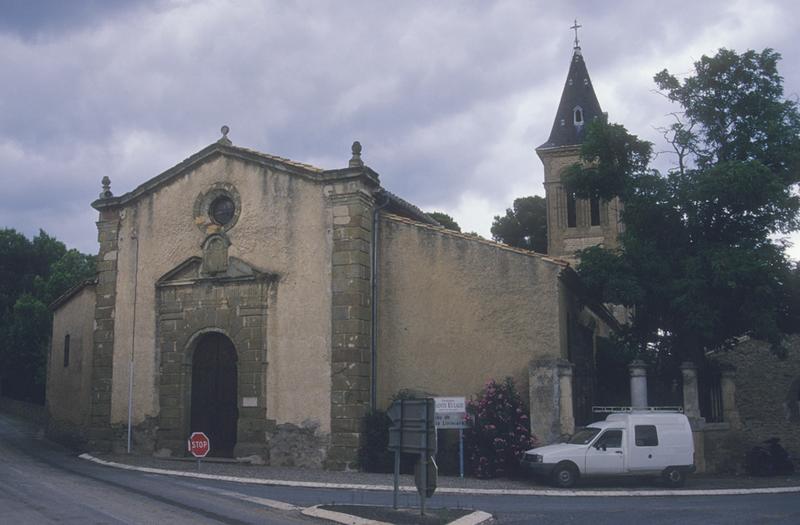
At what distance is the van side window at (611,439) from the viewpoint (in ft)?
54.0

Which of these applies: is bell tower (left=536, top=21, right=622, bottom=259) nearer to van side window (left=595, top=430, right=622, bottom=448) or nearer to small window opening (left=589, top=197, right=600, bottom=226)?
small window opening (left=589, top=197, right=600, bottom=226)

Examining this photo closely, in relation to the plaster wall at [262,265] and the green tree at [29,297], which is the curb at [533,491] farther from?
the green tree at [29,297]

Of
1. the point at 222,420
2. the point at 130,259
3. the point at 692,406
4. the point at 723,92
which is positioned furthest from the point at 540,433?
the point at 130,259

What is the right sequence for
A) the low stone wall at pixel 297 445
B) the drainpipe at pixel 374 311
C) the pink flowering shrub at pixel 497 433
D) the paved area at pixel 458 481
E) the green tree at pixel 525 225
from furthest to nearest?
1. the green tree at pixel 525 225
2. the drainpipe at pixel 374 311
3. the low stone wall at pixel 297 445
4. the pink flowering shrub at pixel 497 433
5. the paved area at pixel 458 481

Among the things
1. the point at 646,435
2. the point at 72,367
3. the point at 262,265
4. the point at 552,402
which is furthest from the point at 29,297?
the point at 646,435

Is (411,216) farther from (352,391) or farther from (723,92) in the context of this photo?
(723,92)

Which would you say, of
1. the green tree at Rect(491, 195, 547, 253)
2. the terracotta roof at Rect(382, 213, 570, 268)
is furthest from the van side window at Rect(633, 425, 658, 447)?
the green tree at Rect(491, 195, 547, 253)

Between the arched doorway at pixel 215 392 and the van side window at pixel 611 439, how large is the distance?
872cm

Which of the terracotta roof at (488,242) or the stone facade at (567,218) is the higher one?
the stone facade at (567,218)

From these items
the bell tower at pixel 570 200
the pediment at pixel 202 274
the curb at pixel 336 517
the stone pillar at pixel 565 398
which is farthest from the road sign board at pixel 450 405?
the bell tower at pixel 570 200

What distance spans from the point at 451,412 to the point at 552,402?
107 inches

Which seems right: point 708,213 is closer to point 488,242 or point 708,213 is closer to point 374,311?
point 488,242

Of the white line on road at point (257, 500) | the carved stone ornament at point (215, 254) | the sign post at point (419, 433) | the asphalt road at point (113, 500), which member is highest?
the carved stone ornament at point (215, 254)

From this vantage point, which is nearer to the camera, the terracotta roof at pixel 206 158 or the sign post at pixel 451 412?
the sign post at pixel 451 412
